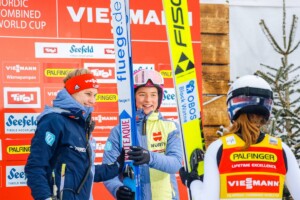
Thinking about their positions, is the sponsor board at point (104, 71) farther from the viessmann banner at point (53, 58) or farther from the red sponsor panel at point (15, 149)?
the red sponsor panel at point (15, 149)

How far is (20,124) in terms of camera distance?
729cm

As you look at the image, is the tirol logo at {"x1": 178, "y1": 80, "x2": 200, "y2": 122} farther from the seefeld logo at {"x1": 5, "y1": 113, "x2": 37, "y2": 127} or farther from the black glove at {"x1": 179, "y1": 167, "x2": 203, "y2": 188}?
the seefeld logo at {"x1": 5, "y1": 113, "x2": 37, "y2": 127}

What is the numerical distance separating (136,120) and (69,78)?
2.09ft

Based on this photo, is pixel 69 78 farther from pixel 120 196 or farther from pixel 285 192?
pixel 285 192

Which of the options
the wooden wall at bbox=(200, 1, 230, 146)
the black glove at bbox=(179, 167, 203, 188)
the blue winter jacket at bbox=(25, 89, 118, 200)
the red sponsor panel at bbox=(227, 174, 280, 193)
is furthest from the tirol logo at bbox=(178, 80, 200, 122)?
the wooden wall at bbox=(200, 1, 230, 146)

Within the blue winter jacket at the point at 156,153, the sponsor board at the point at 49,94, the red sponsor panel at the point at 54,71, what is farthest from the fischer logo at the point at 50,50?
the blue winter jacket at the point at 156,153

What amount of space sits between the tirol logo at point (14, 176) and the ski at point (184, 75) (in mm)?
2579

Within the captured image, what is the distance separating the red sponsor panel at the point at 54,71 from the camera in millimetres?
7430

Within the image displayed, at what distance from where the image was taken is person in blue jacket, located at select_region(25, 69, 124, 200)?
5.25m

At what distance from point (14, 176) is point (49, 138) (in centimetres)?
205

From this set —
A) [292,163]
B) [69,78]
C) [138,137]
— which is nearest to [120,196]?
[138,137]

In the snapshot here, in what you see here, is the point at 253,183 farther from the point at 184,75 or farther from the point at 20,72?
the point at 20,72

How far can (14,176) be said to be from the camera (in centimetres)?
726

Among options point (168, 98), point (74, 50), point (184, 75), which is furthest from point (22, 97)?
point (184, 75)
